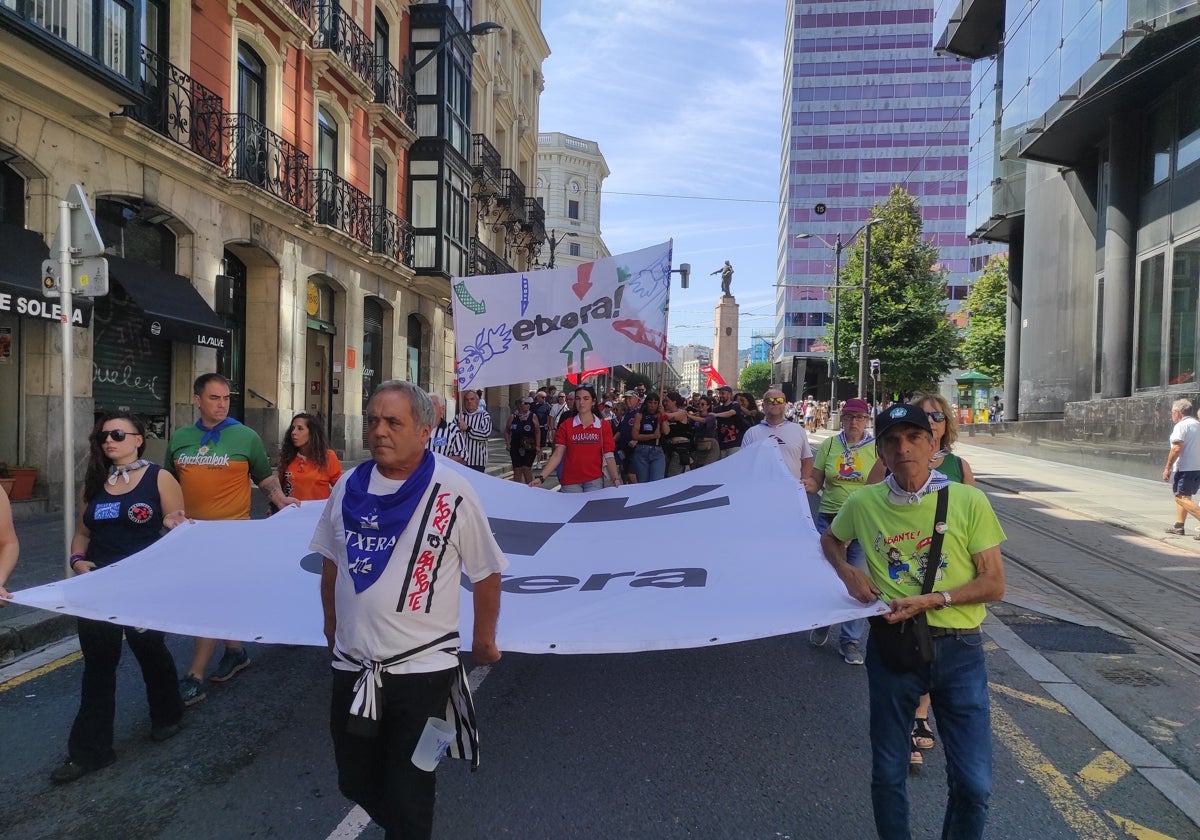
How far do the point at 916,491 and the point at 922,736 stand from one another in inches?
76.1

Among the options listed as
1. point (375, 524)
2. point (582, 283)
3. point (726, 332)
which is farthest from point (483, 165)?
point (375, 524)

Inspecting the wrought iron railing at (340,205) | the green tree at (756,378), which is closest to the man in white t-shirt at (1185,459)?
the wrought iron railing at (340,205)

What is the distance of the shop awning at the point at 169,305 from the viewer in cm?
1239

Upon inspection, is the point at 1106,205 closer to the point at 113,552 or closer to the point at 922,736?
the point at 922,736

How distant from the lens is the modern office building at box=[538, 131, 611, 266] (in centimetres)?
7856

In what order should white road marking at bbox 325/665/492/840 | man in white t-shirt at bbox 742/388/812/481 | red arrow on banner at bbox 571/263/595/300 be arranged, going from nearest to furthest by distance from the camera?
white road marking at bbox 325/665/492/840
man in white t-shirt at bbox 742/388/812/481
red arrow on banner at bbox 571/263/595/300

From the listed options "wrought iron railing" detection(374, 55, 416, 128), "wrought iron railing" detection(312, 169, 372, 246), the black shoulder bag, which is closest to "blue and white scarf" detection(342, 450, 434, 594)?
the black shoulder bag

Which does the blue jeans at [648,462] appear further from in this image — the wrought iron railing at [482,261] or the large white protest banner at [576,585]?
the wrought iron railing at [482,261]

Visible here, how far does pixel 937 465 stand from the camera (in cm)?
440

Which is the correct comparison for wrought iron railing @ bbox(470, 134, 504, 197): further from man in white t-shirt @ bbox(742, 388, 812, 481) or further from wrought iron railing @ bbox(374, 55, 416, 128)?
man in white t-shirt @ bbox(742, 388, 812, 481)

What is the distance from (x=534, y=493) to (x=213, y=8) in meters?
12.9

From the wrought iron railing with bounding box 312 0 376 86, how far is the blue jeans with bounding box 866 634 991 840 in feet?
64.2

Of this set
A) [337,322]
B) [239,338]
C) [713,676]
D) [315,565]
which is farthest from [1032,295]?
[315,565]

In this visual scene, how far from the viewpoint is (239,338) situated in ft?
57.1
